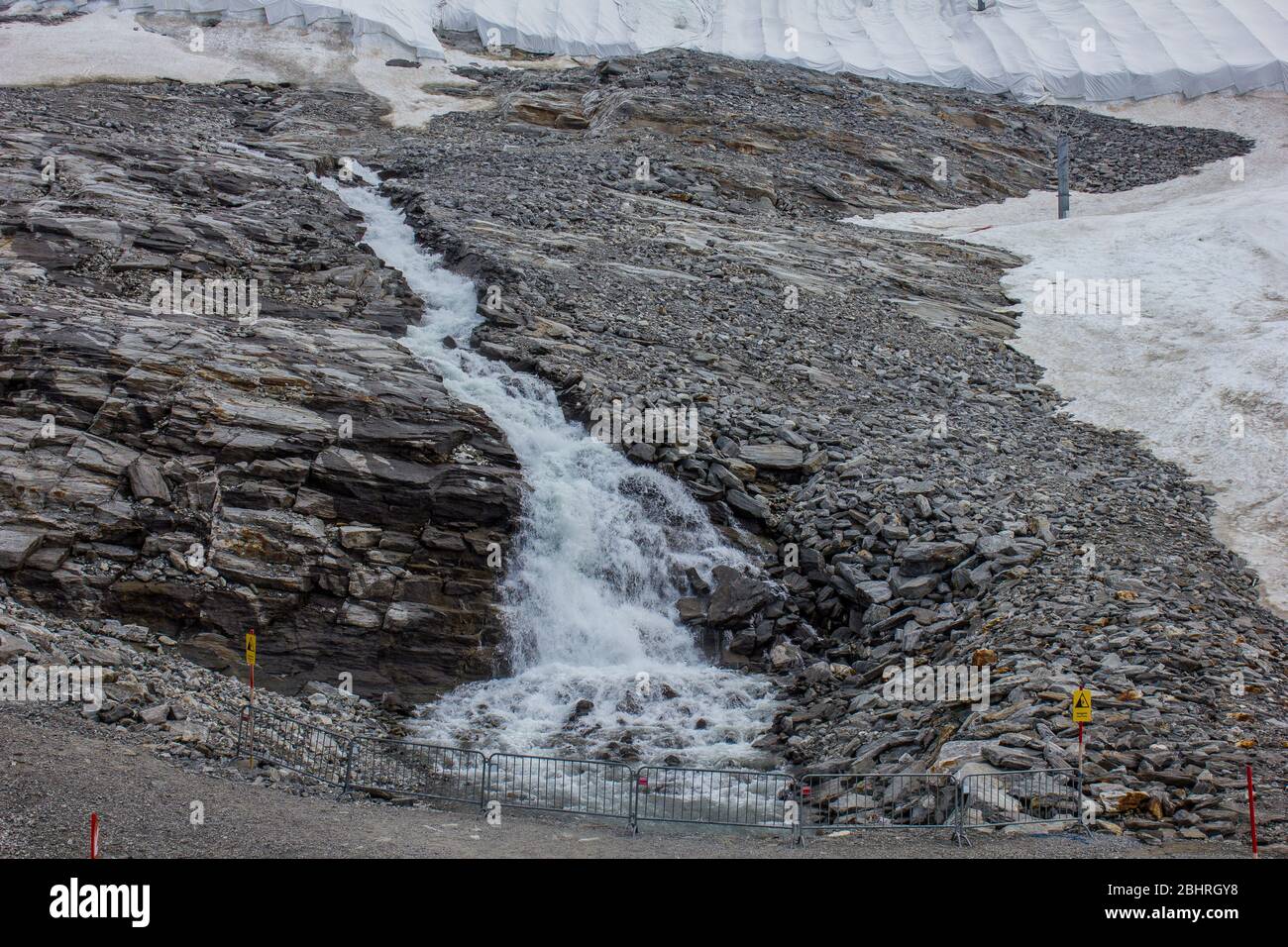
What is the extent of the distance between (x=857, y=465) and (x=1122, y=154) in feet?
107

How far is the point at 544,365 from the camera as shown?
23.4 meters

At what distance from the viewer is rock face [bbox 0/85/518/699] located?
54.7ft

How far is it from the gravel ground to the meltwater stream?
3.25m

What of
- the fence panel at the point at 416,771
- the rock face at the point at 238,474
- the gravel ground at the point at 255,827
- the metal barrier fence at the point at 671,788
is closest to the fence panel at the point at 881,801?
the metal barrier fence at the point at 671,788

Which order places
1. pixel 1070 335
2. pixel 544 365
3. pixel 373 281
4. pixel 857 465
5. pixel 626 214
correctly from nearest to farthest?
pixel 857 465
pixel 544 365
pixel 373 281
pixel 1070 335
pixel 626 214

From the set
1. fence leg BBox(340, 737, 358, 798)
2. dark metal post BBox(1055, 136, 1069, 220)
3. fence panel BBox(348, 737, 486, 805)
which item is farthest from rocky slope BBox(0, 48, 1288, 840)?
dark metal post BBox(1055, 136, 1069, 220)

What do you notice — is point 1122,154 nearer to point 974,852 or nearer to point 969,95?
point 969,95

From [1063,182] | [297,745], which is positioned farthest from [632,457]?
[1063,182]

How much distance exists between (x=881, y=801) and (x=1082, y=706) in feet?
8.96

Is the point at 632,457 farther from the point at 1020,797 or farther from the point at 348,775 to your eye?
the point at 1020,797

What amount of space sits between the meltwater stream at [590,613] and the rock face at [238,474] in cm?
70

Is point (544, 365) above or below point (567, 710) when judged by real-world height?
above

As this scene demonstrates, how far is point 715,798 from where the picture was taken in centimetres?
1448

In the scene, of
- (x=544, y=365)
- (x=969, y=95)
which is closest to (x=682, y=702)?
(x=544, y=365)
